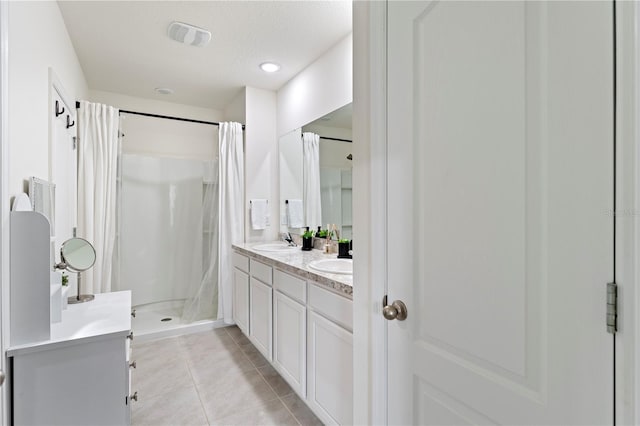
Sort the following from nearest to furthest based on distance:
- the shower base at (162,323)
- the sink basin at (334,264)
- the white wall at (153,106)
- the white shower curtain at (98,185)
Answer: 1. the sink basin at (334,264)
2. the white shower curtain at (98,185)
3. the shower base at (162,323)
4. the white wall at (153,106)

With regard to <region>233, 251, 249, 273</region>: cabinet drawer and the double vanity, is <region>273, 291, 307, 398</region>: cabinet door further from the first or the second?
<region>233, 251, 249, 273</region>: cabinet drawer

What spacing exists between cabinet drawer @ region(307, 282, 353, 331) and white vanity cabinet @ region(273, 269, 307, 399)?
0.33 feet

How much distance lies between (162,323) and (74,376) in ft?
6.69

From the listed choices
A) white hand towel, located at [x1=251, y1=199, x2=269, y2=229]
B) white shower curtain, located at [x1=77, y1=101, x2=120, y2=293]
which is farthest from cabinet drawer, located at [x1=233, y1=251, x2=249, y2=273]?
white shower curtain, located at [x1=77, y1=101, x2=120, y2=293]

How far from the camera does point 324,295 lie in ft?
5.09

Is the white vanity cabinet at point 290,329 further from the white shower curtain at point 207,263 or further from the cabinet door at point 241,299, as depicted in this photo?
the white shower curtain at point 207,263

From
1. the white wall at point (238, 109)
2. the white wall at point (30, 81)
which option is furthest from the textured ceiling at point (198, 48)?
the white wall at point (30, 81)

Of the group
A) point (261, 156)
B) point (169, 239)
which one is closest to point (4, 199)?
point (261, 156)

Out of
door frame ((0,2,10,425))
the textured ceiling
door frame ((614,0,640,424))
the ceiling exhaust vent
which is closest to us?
door frame ((614,0,640,424))

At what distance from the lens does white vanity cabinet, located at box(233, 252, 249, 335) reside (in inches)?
106

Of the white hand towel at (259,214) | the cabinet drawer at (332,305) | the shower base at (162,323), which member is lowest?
the shower base at (162,323)

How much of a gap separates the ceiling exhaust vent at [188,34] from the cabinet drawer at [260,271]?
1723 millimetres

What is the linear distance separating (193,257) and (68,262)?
189 cm

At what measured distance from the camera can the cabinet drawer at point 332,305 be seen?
1.38 m
